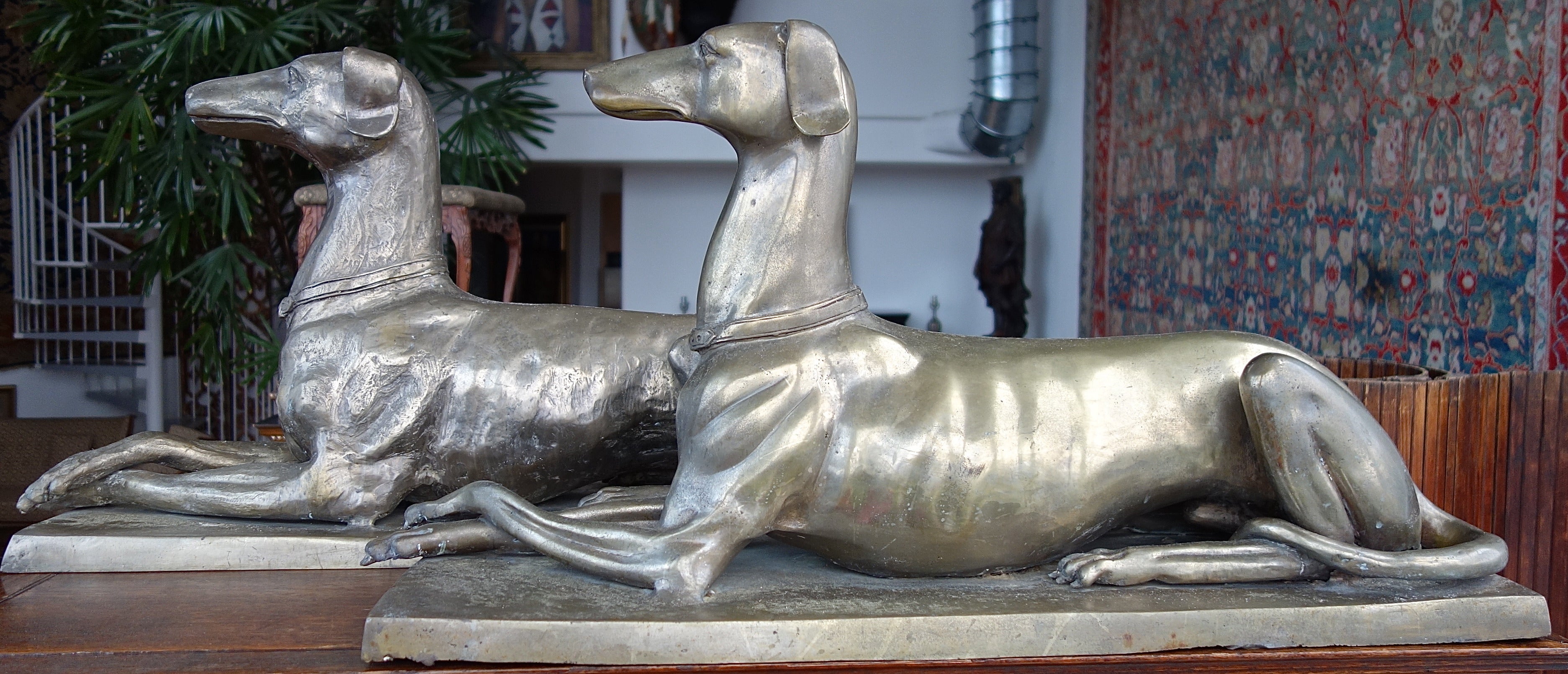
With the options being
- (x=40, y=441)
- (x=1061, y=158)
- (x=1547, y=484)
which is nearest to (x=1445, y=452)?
(x=1547, y=484)

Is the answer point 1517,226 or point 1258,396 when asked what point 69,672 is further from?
point 1517,226

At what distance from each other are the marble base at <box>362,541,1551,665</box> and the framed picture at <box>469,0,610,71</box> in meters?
4.34

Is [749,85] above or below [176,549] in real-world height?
above

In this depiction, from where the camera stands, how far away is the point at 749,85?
119 centimetres

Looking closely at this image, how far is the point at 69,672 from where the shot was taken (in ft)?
3.41

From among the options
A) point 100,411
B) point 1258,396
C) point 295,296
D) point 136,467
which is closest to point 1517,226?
point 1258,396

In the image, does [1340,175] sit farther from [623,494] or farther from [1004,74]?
[623,494]

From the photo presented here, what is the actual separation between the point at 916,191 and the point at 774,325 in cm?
460

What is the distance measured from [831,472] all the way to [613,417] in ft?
1.54

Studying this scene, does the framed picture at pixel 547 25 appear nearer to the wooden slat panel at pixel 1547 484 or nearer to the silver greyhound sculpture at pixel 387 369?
the silver greyhound sculpture at pixel 387 369

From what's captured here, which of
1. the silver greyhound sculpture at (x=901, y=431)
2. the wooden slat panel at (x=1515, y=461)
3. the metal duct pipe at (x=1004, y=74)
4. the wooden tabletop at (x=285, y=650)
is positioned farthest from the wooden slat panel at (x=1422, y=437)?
the metal duct pipe at (x=1004, y=74)

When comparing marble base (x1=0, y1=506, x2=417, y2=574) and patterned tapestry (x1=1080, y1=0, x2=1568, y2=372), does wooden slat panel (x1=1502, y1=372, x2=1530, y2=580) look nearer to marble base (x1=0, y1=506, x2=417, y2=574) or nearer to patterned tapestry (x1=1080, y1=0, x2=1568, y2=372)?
patterned tapestry (x1=1080, y1=0, x2=1568, y2=372)

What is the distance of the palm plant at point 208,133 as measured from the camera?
352cm

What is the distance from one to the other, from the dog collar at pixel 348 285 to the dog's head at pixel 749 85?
523mm
